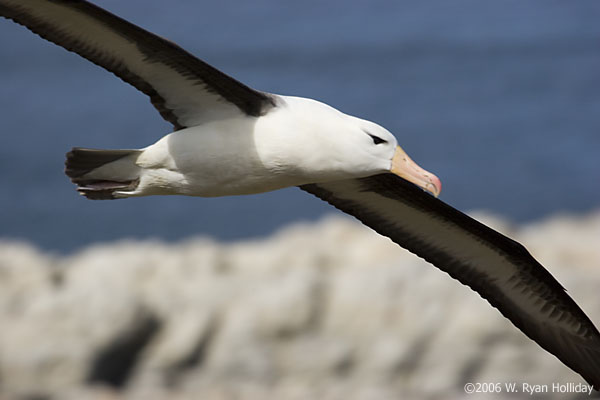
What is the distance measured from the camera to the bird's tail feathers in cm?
Answer: 601

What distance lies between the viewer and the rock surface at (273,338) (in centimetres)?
962

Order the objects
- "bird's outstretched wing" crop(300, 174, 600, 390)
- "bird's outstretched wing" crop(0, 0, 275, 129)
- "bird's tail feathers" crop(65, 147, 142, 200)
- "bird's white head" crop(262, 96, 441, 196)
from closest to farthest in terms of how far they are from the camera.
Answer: "bird's white head" crop(262, 96, 441, 196)
"bird's outstretched wing" crop(0, 0, 275, 129)
"bird's tail feathers" crop(65, 147, 142, 200)
"bird's outstretched wing" crop(300, 174, 600, 390)

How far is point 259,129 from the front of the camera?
18.5ft

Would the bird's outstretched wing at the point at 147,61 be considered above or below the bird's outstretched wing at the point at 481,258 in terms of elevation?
above

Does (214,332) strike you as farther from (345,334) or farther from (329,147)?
(329,147)

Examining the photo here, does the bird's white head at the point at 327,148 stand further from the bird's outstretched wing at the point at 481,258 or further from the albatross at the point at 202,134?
the bird's outstretched wing at the point at 481,258

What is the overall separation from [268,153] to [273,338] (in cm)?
462

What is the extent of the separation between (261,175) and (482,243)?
6.43 ft

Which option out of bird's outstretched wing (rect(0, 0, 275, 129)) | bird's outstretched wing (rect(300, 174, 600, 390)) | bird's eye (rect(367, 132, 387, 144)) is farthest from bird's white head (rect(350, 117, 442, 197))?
bird's outstretched wing (rect(300, 174, 600, 390))

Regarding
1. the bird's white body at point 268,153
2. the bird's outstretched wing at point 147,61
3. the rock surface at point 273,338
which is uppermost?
the bird's outstretched wing at point 147,61

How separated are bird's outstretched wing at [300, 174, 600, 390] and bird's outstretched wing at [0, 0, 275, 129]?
1.23 meters

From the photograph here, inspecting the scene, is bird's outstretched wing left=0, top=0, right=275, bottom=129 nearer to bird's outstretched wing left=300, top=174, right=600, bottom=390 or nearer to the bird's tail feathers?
the bird's tail feathers

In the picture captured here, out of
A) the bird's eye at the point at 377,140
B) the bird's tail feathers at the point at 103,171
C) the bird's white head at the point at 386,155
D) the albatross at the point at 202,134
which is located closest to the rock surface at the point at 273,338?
the bird's tail feathers at the point at 103,171

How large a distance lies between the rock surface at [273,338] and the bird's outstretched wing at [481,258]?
7.28 feet
